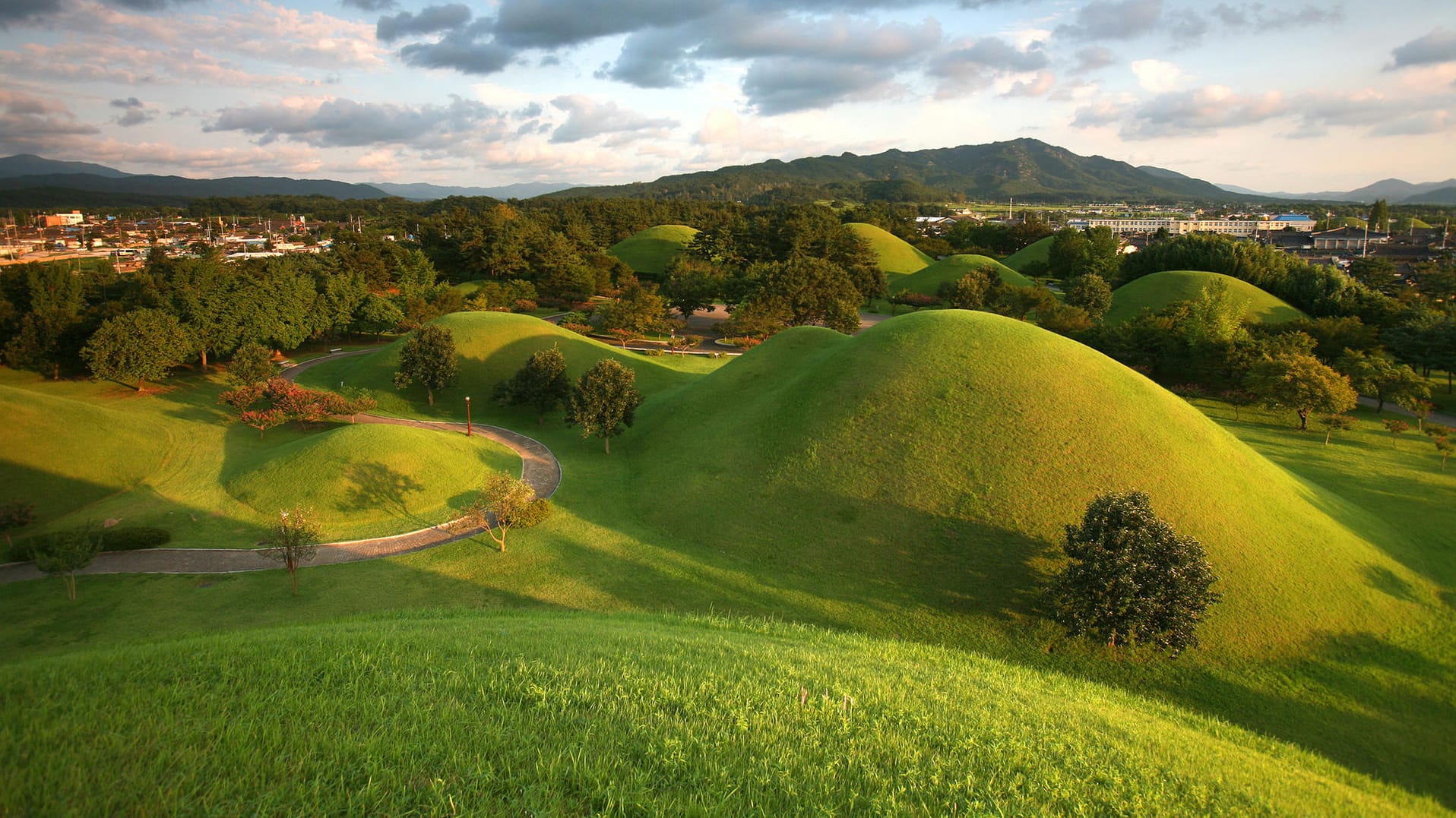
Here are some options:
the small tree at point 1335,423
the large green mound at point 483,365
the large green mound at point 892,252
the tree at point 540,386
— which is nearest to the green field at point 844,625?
the small tree at point 1335,423

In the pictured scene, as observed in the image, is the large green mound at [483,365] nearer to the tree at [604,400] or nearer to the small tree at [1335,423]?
the tree at [604,400]

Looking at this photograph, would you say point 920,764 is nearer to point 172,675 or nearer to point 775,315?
point 172,675

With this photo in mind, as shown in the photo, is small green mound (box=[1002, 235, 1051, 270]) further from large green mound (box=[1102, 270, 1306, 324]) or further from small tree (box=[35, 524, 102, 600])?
small tree (box=[35, 524, 102, 600])

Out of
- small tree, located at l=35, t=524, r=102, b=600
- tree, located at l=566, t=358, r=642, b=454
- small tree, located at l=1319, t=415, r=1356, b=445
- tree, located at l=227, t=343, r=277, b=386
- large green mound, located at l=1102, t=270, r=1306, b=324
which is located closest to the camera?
small tree, located at l=35, t=524, r=102, b=600

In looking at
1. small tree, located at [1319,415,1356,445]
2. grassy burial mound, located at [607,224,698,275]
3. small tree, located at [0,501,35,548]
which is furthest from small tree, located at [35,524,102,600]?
grassy burial mound, located at [607,224,698,275]

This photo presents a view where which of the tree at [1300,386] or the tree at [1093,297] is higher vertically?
the tree at [1093,297]

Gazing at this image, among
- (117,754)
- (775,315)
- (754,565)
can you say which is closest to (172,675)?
(117,754)

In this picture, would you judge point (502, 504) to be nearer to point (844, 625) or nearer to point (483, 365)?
point (844, 625)
